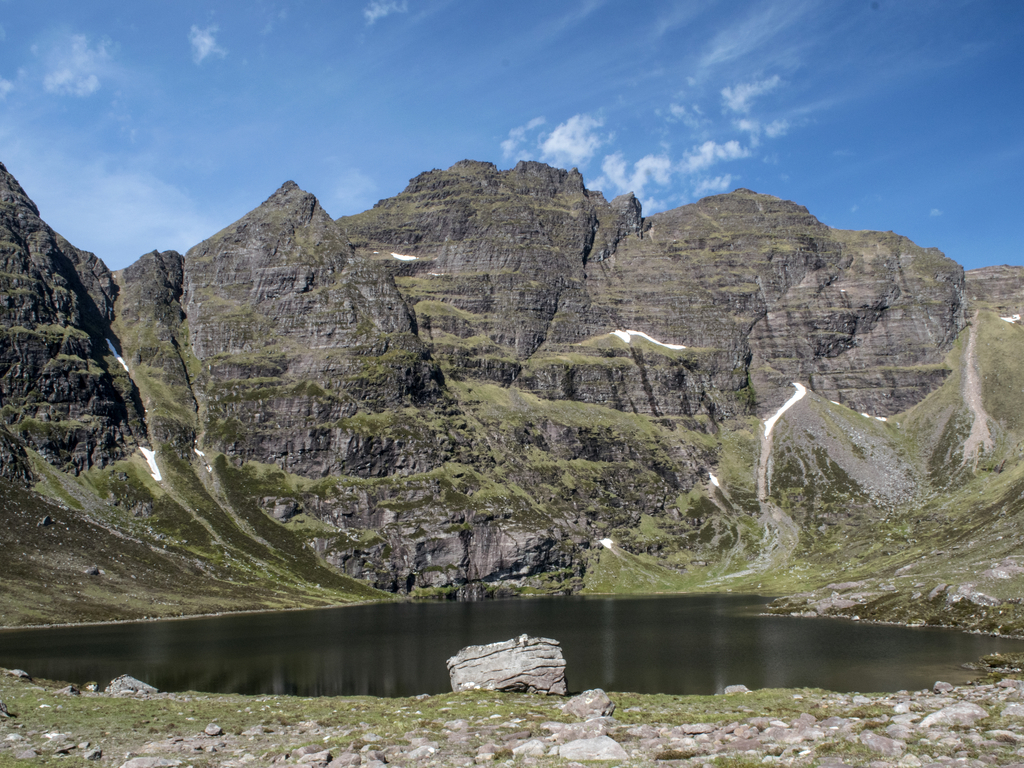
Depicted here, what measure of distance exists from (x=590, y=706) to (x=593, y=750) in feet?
37.8

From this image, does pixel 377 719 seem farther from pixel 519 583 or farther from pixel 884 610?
pixel 519 583

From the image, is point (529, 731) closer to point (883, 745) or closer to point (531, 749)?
point (531, 749)

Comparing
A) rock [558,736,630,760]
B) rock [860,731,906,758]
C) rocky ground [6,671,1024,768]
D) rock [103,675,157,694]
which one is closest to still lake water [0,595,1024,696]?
rock [103,675,157,694]

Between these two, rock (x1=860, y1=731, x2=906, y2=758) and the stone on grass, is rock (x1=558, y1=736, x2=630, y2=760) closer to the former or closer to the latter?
rock (x1=860, y1=731, x2=906, y2=758)

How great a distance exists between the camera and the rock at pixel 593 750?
22.1 m

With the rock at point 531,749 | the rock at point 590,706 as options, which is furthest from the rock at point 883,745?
the rock at point 590,706

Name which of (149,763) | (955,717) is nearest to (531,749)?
(149,763)

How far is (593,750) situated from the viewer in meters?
22.6

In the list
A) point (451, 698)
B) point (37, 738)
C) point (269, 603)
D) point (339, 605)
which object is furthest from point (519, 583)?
point (37, 738)

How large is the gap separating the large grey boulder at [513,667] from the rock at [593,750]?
2267 centimetres

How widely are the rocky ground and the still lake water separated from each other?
14833 mm

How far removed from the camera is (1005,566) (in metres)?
85.1

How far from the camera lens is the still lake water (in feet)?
175

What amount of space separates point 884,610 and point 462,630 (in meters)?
59.6
